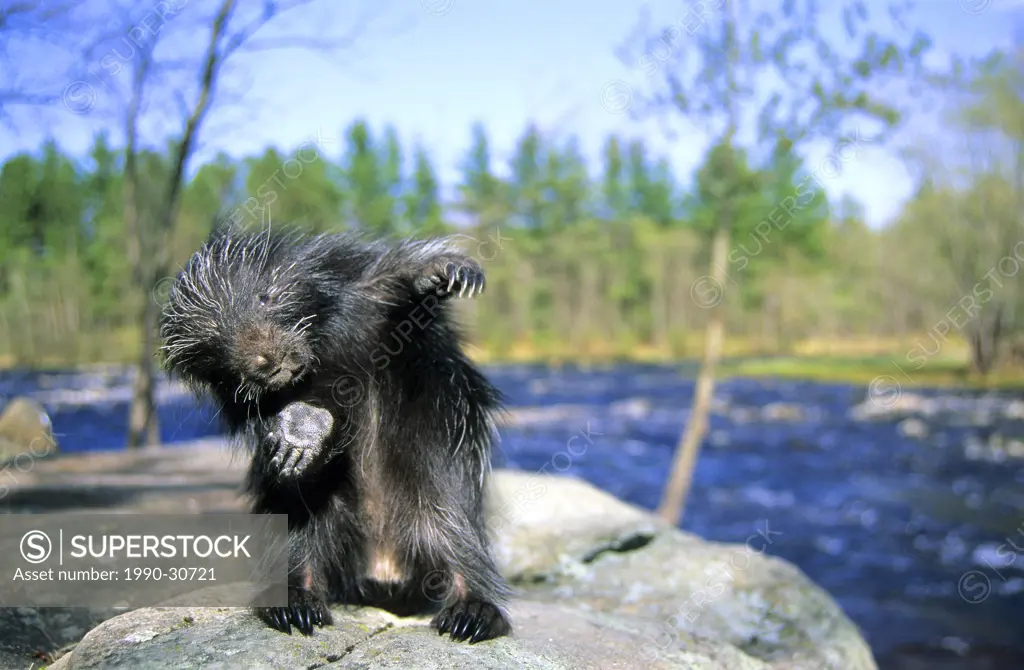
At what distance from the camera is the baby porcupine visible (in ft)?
9.56

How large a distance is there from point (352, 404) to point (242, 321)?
0.60 m

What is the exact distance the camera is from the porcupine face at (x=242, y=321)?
2.83 metres

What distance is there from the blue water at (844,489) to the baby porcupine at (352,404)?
55 cm

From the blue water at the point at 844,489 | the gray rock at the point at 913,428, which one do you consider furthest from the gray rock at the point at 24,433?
the gray rock at the point at 913,428

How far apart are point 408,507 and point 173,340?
114 cm

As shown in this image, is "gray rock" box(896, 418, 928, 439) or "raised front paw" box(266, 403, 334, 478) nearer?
"raised front paw" box(266, 403, 334, 478)

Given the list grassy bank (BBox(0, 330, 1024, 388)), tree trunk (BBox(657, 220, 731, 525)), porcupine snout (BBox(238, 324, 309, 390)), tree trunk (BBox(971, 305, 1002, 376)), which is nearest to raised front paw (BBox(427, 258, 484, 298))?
porcupine snout (BBox(238, 324, 309, 390))

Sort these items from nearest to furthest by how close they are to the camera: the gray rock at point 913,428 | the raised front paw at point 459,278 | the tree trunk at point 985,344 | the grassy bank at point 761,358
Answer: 1. the raised front paw at point 459,278
2. the grassy bank at point 761,358
3. the gray rock at point 913,428
4. the tree trunk at point 985,344

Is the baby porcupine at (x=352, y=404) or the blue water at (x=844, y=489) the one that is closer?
the baby porcupine at (x=352, y=404)

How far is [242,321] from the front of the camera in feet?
9.27

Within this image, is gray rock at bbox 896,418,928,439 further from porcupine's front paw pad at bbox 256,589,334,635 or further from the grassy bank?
porcupine's front paw pad at bbox 256,589,334,635

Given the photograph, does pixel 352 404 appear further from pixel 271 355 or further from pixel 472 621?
pixel 472 621

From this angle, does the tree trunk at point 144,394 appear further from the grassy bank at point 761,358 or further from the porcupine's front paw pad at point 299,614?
the porcupine's front paw pad at point 299,614

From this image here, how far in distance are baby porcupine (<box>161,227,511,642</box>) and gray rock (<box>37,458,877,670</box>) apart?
0.16 meters
